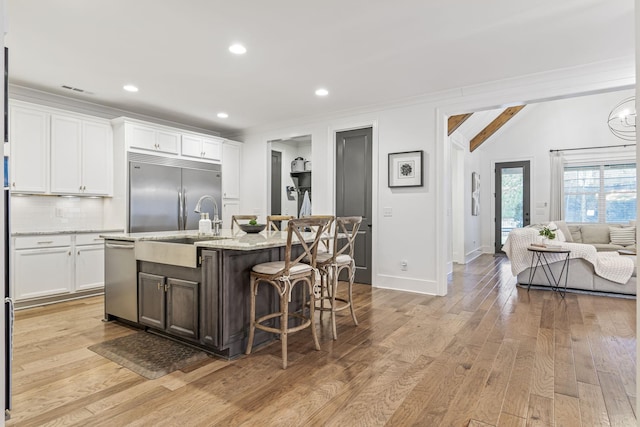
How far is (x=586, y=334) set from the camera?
314 centimetres

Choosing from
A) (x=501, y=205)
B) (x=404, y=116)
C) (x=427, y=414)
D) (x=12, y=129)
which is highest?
(x=404, y=116)

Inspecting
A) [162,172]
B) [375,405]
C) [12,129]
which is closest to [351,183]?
[162,172]

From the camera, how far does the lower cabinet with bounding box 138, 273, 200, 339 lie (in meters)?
2.78

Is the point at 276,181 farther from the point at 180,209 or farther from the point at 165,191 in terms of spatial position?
the point at 165,191

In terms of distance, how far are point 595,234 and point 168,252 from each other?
7673mm

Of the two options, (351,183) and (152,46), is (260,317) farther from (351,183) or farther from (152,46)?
(351,183)

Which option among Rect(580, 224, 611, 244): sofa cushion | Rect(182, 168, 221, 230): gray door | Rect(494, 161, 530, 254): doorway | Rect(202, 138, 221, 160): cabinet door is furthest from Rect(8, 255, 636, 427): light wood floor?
Rect(494, 161, 530, 254): doorway

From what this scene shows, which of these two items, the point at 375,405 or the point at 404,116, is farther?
the point at 404,116

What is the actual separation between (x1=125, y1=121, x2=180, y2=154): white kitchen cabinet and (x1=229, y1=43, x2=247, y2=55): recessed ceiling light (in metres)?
2.36

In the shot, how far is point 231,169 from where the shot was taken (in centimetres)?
655

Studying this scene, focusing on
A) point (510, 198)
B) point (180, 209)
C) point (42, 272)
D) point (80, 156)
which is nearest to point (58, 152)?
point (80, 156)

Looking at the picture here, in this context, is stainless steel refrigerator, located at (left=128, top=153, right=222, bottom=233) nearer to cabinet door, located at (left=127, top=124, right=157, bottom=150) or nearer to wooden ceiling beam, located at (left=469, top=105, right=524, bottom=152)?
cabinet door, located at (left=127, top=124, right=157, bottom=150)

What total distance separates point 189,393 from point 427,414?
4.48 ft

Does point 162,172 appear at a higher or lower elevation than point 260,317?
higher
